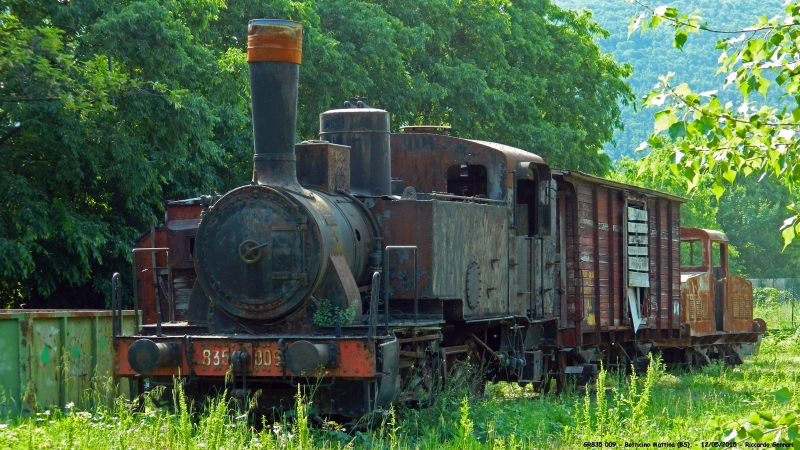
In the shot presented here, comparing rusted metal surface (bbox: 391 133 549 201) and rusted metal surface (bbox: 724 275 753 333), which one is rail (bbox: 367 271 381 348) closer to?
rusted metal surface (bbox: 391 133 549 201)

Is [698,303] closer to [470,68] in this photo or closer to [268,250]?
[470,68]

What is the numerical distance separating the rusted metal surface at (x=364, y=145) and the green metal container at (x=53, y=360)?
2.93m

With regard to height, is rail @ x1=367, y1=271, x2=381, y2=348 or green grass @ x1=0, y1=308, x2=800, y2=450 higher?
rail @ x1=367, y1=271, x2=381, y2=348

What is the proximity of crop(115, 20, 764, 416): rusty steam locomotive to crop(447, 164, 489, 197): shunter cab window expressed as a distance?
Result: 15 millimetres

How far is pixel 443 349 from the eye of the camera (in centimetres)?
954

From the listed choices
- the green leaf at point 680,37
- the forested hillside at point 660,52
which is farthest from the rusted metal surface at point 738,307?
the forested hillside at point 660,52

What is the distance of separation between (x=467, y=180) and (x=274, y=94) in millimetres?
3268

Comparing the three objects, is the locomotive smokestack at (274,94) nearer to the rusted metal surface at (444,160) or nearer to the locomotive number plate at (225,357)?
the locomotive number plate at (225,357)

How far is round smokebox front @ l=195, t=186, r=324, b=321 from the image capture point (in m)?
8.27

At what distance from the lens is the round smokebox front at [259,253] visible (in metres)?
8.27

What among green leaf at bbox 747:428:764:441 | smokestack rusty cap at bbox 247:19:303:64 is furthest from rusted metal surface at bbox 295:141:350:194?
green leaf at bbox 747:428:764:441

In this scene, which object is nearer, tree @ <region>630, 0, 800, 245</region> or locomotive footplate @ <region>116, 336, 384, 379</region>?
tree @ <region>630, 0, 800, 245</region>

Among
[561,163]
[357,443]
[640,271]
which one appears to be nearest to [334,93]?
[561,163]

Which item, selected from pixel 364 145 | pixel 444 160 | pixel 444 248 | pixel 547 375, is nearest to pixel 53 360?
pixel 364 145
